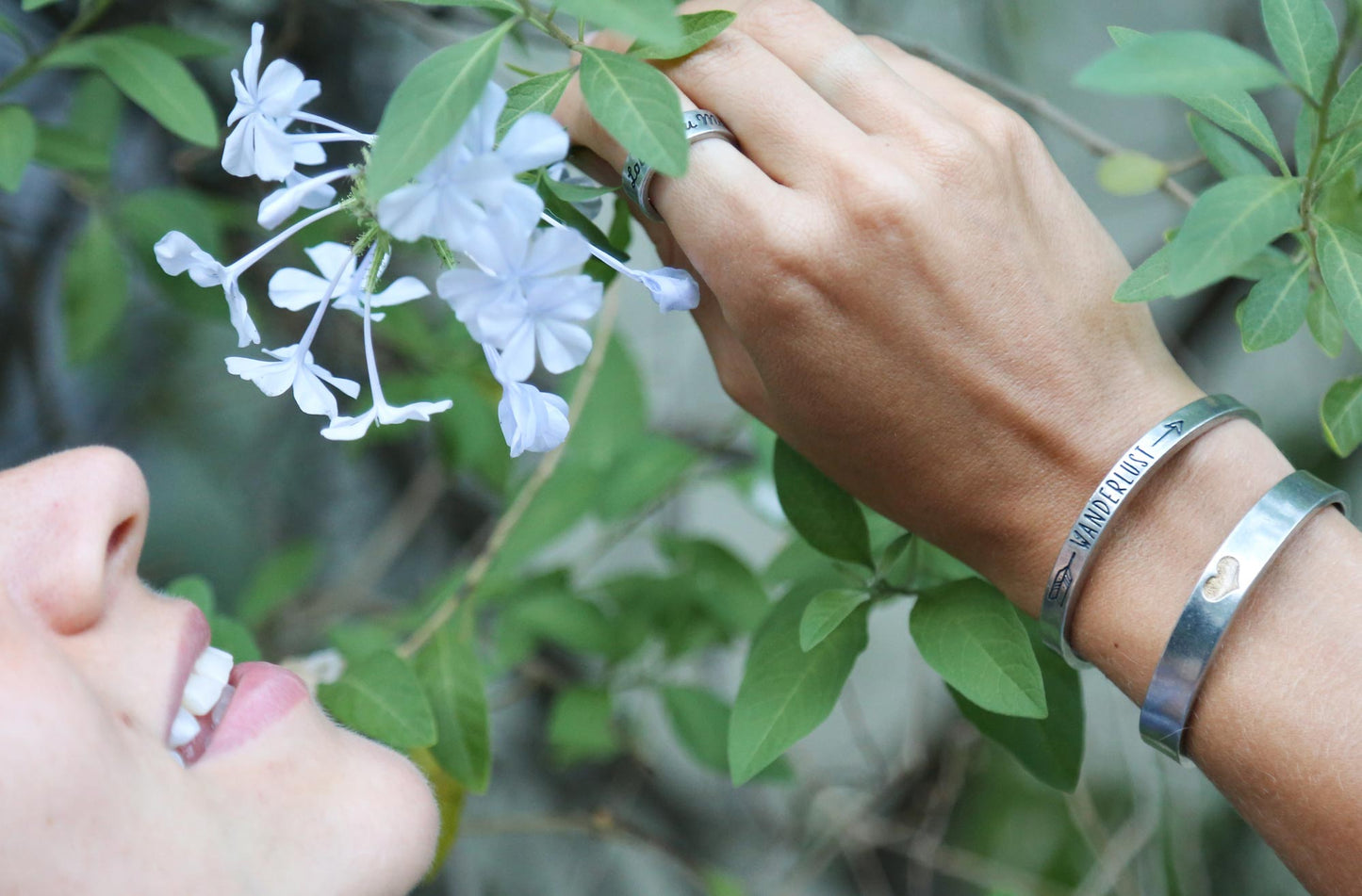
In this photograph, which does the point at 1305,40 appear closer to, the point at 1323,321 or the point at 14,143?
the point at 1323,321

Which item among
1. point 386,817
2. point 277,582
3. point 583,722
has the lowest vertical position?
point 277,582

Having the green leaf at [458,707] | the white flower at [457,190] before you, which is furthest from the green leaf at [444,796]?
the white flower at [457,190]

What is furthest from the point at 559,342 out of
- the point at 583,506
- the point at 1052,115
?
the point at 583,506

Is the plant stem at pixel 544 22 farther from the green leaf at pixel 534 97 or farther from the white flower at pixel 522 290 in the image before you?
the white flower at pixel 522 290

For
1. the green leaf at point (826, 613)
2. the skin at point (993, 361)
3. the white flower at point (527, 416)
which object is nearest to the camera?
the white flower at point (527, 416)

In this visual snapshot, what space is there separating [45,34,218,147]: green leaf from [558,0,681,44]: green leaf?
0.61 metres

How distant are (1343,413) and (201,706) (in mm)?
880

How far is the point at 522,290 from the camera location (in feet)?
1.85

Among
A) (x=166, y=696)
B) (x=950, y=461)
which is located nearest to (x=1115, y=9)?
(x=950, y=461)

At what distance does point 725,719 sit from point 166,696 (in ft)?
3.31

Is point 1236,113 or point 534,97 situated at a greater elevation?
point 1236,113

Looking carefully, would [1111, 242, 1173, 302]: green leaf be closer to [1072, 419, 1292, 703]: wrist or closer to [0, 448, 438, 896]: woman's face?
[1072, 419, 1292, 703]: wrist

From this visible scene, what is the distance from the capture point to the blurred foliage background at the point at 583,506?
1.60m

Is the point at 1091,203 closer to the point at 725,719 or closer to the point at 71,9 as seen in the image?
the point at 725,719
